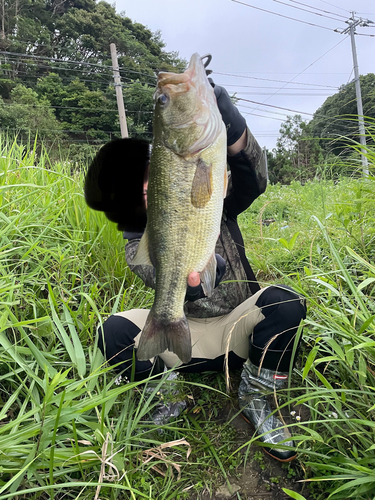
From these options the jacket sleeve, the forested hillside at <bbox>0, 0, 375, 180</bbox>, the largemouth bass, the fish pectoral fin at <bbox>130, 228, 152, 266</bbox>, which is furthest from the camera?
the forested hillside at <bbox>0, 0, 375, 180</bbox>

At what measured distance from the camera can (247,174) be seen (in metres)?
1.80

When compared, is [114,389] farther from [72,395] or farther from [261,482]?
[261,482]

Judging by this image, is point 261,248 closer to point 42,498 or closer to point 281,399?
point 281,399

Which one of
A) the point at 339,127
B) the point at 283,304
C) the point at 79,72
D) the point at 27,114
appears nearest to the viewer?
the point at 283,304

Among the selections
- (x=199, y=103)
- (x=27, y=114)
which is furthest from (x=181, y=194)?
(x=27, y=114)

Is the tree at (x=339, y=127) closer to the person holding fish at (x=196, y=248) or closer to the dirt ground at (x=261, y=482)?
the person holding fish at (x=196, y=248)

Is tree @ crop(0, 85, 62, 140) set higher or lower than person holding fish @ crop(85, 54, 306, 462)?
higher

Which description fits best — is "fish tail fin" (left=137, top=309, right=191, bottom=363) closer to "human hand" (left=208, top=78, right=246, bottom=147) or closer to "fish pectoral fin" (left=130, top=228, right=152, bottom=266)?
"fish pectoral fin" (left=130, top=228, right=152, bottom=266)

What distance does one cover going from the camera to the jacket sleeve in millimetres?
1717

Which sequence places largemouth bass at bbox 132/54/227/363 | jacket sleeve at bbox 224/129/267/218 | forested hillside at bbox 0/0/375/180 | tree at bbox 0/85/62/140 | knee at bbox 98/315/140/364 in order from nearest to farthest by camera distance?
largemouth bass at bbox 132/54/227/363 < jacket sleeve at bbox 224/129/267/218 < knee at bbox 98/315/140/364 < tree at bbox 0/85/62/140 < forested hillside at bbox 0/0/375/180

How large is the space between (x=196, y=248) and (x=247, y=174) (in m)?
0.65

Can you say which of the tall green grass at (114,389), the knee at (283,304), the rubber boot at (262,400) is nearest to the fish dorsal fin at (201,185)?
the tall green grass at (114,389)

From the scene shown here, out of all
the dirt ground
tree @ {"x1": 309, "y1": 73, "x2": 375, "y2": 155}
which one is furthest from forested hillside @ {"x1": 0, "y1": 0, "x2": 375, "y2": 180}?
the dirt ground

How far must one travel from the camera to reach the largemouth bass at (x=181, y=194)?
51.9 inches
